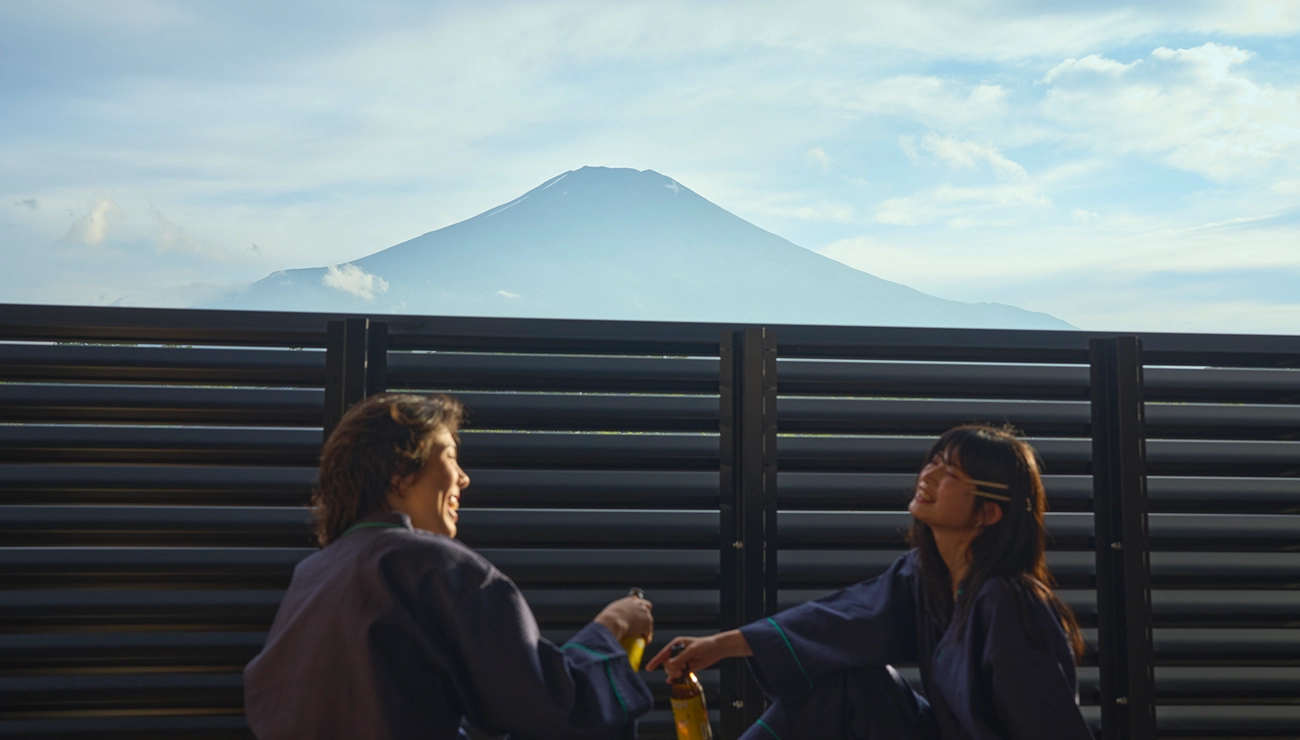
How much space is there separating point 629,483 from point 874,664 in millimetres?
1049

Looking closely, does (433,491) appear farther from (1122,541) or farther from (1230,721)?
(1230,721)

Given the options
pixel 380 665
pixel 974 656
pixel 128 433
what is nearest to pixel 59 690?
pixel 128 433

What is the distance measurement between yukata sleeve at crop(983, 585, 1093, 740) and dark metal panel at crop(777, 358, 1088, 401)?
115cm

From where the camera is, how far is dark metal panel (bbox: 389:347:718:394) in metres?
3.12

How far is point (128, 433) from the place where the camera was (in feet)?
10.2

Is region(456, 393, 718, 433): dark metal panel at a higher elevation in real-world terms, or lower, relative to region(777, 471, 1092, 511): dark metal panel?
higher

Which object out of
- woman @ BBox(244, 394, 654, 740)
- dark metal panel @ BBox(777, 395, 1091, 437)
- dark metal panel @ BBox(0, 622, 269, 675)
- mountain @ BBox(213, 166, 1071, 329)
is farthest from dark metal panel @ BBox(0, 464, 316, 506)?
mountain @ BBox(213, 166, 1071, 329)

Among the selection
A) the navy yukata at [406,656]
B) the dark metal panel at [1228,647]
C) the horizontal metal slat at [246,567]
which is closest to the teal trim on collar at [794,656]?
the horizontal metal slat at [246,567]

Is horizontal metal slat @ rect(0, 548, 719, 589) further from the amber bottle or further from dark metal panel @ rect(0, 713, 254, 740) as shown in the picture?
the amber bottle

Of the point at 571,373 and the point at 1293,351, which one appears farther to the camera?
the point at 1293,351

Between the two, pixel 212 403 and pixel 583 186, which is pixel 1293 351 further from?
pixel 583 186

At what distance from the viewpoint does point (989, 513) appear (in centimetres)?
249

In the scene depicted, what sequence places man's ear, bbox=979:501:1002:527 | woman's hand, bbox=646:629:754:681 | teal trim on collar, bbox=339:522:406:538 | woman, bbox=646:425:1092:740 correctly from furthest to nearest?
woman's hand, bbox=646:629:754:681, man's ear, bbox=979:501:1002:527, woman, bbox=646:425:1092:740, teal trim on collar, bbox=339:522:406:538

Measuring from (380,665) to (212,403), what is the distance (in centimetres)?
167
